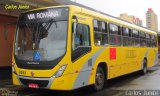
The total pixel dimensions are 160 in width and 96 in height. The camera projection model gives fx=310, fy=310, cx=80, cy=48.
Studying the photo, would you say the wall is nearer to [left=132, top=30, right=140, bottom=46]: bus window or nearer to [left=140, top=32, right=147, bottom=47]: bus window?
[left=132, top=30, right=140, bottom=46]: bus window

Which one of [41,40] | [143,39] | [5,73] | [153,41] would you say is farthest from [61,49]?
[153,41]

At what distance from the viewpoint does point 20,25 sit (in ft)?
33.6

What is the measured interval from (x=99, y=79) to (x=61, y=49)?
2730mm

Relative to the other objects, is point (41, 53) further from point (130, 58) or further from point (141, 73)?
point (141, 73)

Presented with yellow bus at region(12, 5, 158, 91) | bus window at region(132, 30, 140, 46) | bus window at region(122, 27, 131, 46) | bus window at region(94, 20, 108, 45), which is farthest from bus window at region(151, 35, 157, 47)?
bus window at region(94, 20, 108, 45)

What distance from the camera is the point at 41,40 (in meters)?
9.45

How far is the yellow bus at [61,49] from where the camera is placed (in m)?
8.96

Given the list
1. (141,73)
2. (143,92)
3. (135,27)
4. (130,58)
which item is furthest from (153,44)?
(143,92)

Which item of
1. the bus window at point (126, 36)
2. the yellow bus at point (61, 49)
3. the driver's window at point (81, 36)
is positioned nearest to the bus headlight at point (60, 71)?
the yellow bus at point (61, 49)

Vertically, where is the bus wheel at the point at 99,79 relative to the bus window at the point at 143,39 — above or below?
below

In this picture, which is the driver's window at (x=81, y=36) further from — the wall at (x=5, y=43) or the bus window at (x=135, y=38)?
the bus window at (x=135, y=38)

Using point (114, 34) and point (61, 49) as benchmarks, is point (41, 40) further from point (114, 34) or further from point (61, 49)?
point (114, 34)

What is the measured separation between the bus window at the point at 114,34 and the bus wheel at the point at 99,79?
157 centimetres

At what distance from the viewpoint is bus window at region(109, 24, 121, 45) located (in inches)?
488
